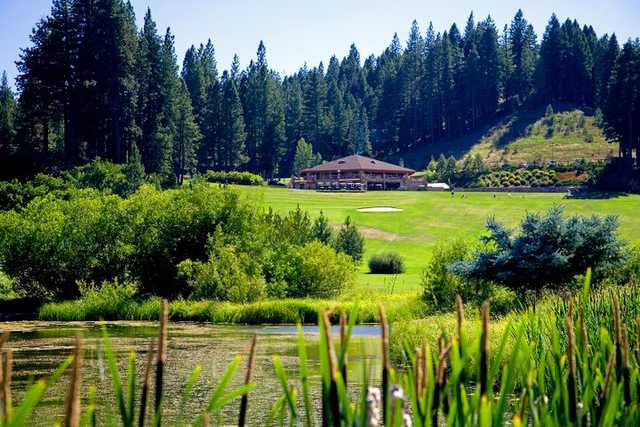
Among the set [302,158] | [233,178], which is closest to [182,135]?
[233,178]

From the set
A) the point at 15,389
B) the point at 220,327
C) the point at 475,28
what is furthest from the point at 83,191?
the point at 475,28

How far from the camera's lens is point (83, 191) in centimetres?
4919

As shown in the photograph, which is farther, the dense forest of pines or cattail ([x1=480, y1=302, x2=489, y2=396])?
the dense forest of pines

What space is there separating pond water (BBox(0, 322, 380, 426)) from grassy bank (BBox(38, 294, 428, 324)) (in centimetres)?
117

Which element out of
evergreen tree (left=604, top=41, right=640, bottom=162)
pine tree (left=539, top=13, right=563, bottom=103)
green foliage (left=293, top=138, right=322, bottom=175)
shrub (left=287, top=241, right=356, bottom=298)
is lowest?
shrub (left=287, top=241, right=356, bottom=298)

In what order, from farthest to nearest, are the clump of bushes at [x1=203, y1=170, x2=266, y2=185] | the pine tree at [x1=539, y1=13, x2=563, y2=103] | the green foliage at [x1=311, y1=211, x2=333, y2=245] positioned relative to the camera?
the pine tree at [x1=539, y1=13, x2=563, y2=103], the clump of bushes at [x1=203, y1=170, x2=266, y2=185], the green foliage at [x1=311, y1=211, x2=333, y2=245]

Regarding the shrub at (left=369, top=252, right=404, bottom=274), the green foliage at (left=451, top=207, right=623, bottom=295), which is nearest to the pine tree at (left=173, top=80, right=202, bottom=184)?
the shrub at (left=369, top=252, right=404, bottom=274)

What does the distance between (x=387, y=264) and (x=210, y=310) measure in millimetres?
16357

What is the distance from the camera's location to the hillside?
108 meters

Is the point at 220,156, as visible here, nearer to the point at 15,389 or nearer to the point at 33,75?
the point at 33,75

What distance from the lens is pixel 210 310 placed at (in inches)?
1344

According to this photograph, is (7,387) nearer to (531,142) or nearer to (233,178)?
(233,178)

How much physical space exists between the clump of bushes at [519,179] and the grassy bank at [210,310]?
60.4 m

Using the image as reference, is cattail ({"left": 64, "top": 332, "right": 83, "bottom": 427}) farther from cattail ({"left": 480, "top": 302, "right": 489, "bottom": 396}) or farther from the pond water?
the pond water
